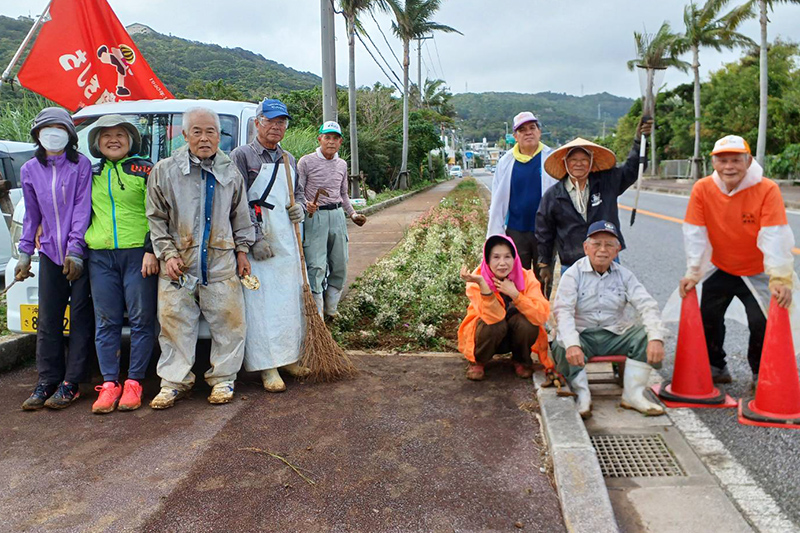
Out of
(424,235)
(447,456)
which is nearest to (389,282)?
(447,456)

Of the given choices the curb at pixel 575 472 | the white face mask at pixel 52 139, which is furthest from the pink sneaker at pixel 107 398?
the curb at pixel 575 472

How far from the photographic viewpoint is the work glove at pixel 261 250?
447 centimetres

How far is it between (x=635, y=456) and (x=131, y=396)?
3108 mm

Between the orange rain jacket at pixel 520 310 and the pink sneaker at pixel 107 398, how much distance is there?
2.40 meters

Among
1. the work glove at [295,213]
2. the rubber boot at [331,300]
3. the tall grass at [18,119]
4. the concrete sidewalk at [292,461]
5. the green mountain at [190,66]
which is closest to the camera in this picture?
the concrete sidewalk at [292,461]

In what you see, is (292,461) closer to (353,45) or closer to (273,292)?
(273,292)

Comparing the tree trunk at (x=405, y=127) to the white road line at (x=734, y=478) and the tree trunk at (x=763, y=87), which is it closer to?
the tree trunk at (x=763, y=87)

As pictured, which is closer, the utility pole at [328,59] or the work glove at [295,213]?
the work glove at [295,213]

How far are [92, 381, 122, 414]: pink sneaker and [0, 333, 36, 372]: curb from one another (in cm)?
127

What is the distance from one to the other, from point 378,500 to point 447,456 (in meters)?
0.57

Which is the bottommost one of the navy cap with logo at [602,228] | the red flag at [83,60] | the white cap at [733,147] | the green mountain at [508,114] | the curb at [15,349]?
the curb at [15,349]

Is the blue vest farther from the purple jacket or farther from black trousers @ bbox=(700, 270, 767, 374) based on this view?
the purple jacket

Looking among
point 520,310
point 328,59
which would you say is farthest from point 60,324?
point 328,59

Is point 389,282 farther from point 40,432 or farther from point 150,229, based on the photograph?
point 40,432
